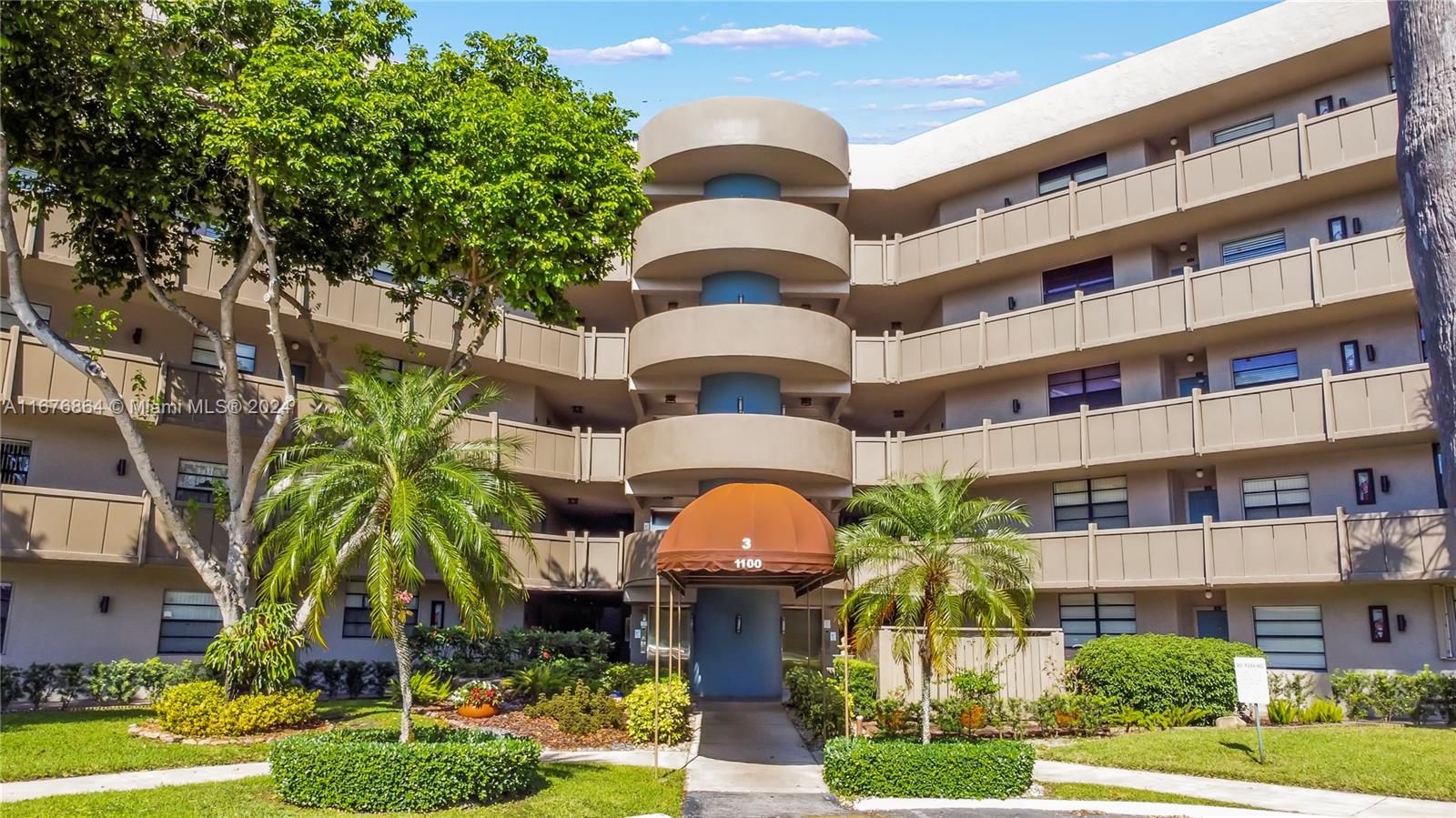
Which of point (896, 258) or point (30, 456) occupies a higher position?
point (896, 258)

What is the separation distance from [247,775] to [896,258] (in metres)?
25.0

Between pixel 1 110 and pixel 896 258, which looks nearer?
pixel 1 110

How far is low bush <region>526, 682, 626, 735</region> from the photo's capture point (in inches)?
885

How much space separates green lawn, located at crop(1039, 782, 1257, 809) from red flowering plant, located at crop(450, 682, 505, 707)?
12.6 meters

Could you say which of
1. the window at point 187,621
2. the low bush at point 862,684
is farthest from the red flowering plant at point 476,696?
the low bush at point 862,684

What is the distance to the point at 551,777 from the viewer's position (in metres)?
17.2

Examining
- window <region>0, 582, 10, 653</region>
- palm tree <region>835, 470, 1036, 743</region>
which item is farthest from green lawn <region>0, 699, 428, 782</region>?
palm tree <region>835, 470, 1036, 743</region>

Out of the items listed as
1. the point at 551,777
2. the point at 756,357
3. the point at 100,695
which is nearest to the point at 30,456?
the point at 100,695

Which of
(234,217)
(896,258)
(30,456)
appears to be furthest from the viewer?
(896,258)

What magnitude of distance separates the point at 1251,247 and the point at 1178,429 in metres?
5.95

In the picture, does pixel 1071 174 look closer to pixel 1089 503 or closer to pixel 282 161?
pixel 1089 503

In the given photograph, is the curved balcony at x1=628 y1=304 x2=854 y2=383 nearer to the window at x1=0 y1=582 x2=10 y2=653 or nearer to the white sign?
the white sign

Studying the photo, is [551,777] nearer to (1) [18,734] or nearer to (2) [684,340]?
(1) [18,734]

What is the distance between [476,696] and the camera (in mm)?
24250
